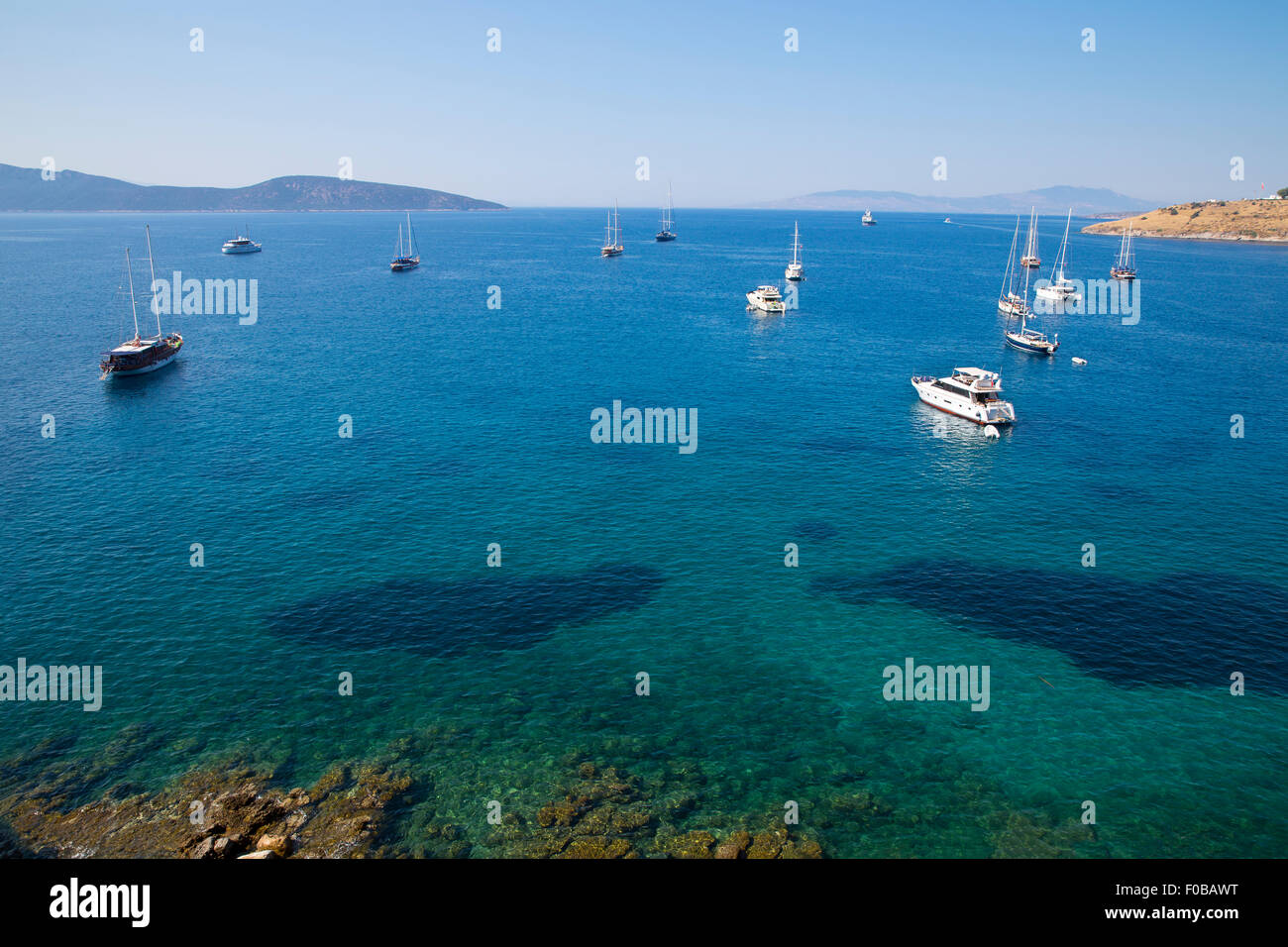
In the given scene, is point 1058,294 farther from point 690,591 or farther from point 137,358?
A: point 137,358

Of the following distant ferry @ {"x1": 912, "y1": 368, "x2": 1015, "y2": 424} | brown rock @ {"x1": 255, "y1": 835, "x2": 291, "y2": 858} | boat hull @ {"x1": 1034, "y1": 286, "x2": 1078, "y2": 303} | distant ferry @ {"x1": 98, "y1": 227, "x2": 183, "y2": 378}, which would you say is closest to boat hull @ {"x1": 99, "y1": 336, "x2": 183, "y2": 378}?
distant ferry @ {"x1": 98, "y1": 227, "x2": 183, "y2": 378}

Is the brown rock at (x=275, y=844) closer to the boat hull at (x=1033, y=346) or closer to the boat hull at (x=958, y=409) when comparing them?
the boat hull at (x=958, y=409)

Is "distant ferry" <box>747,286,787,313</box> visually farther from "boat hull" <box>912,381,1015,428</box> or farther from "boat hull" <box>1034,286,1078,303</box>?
"boat hull" <box>1034,286,1078,303</box>

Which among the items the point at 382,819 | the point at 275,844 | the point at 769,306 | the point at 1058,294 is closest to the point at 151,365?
the point at 275,844

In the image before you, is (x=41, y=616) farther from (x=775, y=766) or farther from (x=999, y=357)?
(x=999, y=357)
